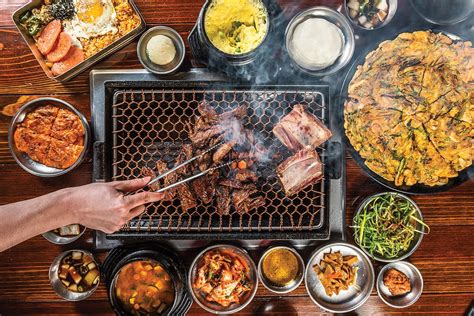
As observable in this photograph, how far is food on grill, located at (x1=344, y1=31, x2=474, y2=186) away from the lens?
3174 mm

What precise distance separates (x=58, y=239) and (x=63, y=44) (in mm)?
1607

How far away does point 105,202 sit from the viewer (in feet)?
8.60

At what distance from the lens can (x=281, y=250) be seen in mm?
3631

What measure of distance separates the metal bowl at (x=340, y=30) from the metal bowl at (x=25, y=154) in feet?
5.81

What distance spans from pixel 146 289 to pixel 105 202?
121cm

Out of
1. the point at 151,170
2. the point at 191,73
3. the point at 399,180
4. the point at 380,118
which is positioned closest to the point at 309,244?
the point at 399,180

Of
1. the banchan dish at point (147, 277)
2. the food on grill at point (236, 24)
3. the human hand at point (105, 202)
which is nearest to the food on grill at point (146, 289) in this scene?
the banchan dish at point (147, 277)

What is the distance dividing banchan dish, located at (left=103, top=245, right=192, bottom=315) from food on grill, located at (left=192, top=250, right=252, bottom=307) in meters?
0.16

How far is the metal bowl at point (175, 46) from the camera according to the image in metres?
3.56

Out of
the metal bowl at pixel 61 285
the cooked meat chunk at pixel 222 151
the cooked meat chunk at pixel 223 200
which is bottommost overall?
the metal bowl at pixel 61 285

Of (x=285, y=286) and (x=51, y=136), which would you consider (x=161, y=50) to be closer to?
(x=51, y=136)

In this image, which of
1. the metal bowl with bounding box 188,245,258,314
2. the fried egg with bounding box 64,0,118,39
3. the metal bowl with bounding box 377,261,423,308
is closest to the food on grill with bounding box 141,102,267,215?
the metal bowl with bounding box 188,245,258,314

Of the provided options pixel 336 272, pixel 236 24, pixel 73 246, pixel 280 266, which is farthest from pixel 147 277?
pixel 236 24

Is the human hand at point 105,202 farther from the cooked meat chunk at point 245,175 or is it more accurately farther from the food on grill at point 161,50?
the food on grill at point 161,50
